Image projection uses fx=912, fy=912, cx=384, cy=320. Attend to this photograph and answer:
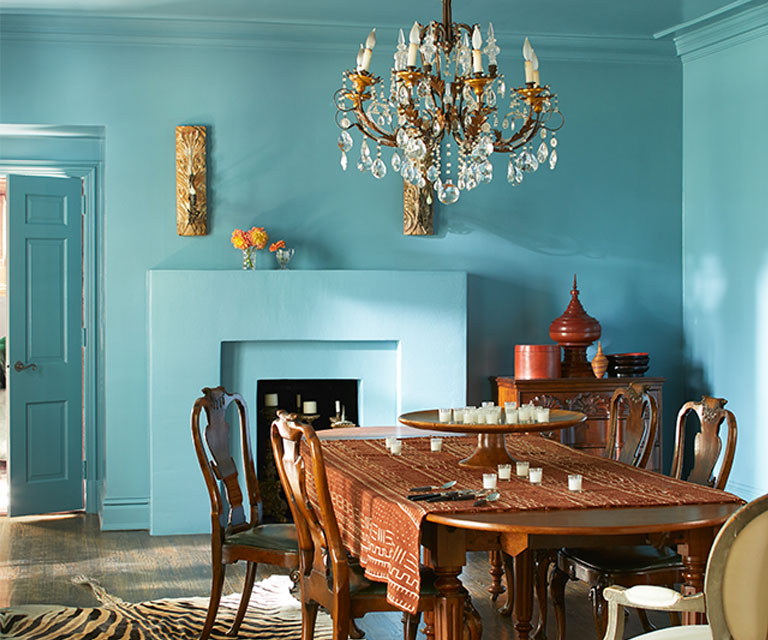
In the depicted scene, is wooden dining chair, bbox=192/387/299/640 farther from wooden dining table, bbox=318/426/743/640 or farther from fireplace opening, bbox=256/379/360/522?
fireplace opening, bbox=256/379/360/522

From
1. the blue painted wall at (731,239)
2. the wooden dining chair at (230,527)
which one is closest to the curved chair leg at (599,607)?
the wooden dining chair at (230,527)

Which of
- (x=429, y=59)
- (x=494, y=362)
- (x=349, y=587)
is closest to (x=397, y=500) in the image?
(x=349, y=587)

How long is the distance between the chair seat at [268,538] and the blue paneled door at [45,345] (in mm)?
2859

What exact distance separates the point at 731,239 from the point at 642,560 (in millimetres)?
3270

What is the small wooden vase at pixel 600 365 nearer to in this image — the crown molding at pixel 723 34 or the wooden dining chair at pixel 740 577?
the crown molding at pixel 723 34

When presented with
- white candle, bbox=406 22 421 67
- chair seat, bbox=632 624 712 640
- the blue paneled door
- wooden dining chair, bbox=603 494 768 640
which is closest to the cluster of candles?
chair seat, bbox=632 624 712 640

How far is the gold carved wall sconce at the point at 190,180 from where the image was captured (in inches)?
215

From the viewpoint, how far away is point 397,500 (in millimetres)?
2660

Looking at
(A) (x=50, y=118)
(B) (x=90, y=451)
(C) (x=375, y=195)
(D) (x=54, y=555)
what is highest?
(A) (x=50, y=118)

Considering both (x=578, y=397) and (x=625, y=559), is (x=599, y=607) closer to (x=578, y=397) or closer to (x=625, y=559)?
(x=625, y=559)

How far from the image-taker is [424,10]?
537cm

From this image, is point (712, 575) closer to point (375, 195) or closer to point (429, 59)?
point (429, 59)

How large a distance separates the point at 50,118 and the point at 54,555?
8.24 feet

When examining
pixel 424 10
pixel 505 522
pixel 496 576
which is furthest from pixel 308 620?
pixel 424 10
